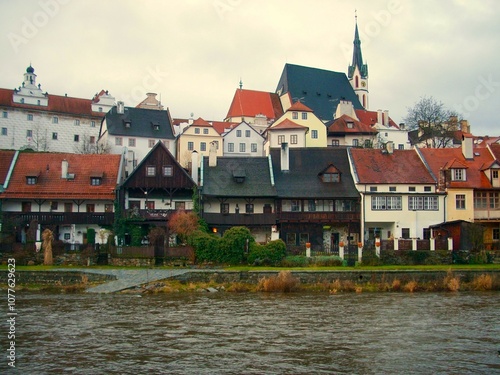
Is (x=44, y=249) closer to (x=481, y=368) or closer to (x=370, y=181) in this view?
(x=370, y=181)

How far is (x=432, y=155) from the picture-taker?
52906mm

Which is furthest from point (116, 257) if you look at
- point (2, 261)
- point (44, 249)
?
point (2, 261)

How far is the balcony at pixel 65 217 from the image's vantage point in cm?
4784

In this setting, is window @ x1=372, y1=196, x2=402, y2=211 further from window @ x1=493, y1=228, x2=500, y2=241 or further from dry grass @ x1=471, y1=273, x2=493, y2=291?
dry grass @ x1=471, y1=273, x2=493, y2=291

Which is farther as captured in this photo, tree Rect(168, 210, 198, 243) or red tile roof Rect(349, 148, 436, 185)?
red tile roof Rect(349, 148, 436, 185)

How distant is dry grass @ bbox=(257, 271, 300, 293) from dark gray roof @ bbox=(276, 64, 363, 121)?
5947 cm

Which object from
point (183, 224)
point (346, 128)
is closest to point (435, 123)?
point (346, 128)

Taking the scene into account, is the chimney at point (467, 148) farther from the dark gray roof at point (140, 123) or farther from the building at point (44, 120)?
the building at point (44, 120)

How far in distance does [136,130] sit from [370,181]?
35861 millimetres

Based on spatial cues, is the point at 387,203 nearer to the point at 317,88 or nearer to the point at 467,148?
the point at 467,148

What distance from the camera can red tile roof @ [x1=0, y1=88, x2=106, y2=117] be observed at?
84688 millimetres

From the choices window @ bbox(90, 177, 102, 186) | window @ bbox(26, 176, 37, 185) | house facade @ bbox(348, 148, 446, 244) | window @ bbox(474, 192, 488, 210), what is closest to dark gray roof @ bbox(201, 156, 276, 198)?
house facade @ bbox(348, 148, 446, 244)

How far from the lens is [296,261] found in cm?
4059

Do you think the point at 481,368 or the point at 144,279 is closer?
the point at 481,368
